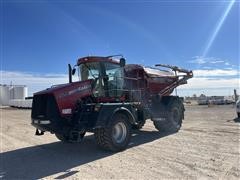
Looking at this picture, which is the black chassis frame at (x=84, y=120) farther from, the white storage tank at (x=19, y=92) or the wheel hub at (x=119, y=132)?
the white storage tank at (x=19, y=92)

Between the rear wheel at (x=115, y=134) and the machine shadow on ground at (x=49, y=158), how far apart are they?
11.7 inches

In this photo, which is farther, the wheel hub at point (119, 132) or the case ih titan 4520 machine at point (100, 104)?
the wheel hub at point (119, 132)

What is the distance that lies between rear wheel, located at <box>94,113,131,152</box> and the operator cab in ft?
3.36

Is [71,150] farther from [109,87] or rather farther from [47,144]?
[109,87]

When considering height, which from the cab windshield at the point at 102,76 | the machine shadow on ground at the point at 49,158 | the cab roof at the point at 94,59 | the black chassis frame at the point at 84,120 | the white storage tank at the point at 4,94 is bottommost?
the machine shadow on ground at the point at 49,158

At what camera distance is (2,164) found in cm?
812

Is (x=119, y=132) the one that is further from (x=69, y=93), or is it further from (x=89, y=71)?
(x=89, y=71)

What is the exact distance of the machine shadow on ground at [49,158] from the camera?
280 inches

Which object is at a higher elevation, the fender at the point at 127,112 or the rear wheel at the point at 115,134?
the fender at the point at 127,112

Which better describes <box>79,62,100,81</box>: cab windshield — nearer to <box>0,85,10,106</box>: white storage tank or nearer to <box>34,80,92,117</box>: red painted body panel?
<box>34,80,92,117</box>: red painted body panel

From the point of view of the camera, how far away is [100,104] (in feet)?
29.4

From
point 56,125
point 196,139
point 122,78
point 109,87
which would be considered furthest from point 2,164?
point 196,139

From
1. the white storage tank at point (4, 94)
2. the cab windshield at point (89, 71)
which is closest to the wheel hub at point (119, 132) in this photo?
the cab windshield at point (89, 71)

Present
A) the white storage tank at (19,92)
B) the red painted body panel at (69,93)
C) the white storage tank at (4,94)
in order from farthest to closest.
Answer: the white storage tank at (19,92) → the white storage tank at (4,94) → the red painted body panel at (69,93)
